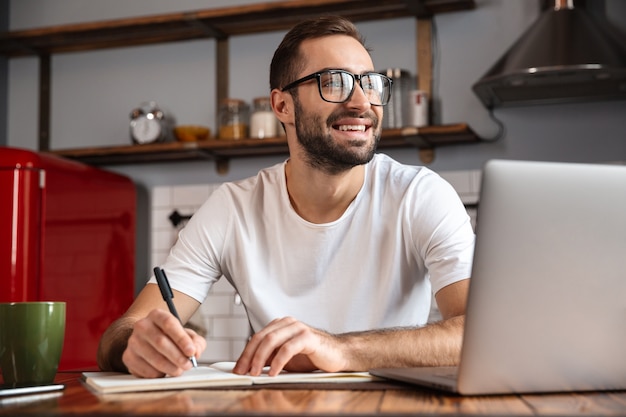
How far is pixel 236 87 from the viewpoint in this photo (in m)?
3.63

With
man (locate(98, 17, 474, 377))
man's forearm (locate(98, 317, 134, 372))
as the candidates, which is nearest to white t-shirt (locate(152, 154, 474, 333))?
man (locate(98, 17, 474, 377))

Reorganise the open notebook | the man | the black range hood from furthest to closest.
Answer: the black range hood < the man < the open notebook

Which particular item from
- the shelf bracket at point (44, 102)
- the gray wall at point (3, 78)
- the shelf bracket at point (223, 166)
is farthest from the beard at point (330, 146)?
the gray wall at point (3, 78)

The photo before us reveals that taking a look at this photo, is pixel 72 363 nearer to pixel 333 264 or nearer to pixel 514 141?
pixel 333 264

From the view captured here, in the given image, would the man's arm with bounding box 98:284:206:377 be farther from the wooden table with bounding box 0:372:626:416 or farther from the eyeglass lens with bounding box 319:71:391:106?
the eyeglass lens with bounding box 319:71:391:106

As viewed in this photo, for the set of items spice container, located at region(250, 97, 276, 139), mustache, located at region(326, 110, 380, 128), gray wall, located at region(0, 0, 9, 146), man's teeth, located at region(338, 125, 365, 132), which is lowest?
man's teeth, located at region(338, 125, 365, 132)

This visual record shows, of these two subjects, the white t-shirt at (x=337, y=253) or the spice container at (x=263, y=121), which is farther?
the spice container at (x=263, y=121)

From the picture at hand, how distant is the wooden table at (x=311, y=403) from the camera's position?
854 mm

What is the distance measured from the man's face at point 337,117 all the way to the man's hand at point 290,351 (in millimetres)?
744

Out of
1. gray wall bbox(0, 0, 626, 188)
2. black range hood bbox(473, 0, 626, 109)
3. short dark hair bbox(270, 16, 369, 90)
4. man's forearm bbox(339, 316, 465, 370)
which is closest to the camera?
man's forearm bbox(339, 316, 465, 370)

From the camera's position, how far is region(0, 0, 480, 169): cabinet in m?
3.28

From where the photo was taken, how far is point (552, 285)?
3.12 feet

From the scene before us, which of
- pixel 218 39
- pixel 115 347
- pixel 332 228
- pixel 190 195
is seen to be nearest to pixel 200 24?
pixel 218 39

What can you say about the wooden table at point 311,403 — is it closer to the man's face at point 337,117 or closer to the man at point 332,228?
the man at point 332,228
